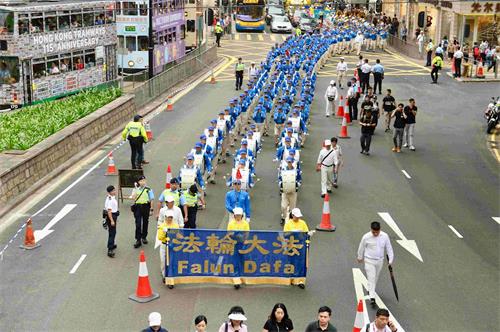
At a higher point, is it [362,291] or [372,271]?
[372,271]

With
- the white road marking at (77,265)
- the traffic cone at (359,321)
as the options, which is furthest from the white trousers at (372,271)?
the white road marking at (77,265)

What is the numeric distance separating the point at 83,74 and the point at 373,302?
24.2 metres

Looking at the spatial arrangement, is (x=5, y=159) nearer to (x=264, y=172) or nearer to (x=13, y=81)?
(x=264, y=172)

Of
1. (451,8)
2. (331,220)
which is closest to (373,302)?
(331,220)

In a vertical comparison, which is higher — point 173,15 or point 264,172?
point 173,15

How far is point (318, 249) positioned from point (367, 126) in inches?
328

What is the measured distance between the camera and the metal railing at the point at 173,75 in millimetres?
33719

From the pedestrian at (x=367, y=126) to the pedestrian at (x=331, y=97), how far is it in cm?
579

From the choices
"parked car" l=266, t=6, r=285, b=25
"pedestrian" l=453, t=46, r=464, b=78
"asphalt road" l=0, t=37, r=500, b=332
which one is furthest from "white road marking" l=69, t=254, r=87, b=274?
"parked car" l=266, t=6, r=285, b=25

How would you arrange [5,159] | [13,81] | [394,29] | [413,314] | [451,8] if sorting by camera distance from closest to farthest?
1. [413,314]
2. [5,159]
3. [13,81]
4. [451,8]
5. [394,29]

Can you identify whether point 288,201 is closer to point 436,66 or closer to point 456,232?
point 456,232

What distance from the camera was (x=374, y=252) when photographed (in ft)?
44.6

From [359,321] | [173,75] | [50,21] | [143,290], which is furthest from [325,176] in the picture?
[173,75]

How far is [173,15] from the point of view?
44.7m
